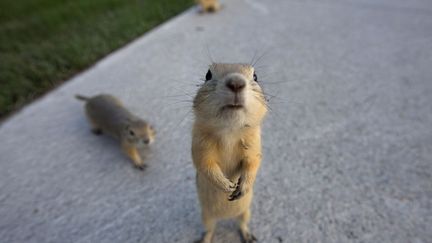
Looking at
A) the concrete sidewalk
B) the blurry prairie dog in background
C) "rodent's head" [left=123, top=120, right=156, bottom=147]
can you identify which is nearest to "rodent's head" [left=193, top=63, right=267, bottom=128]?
the concrete sidewalk

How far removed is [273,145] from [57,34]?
335 centimetres

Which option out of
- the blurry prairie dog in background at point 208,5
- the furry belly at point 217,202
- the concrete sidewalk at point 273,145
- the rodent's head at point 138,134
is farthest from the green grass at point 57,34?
the furry belly at point 217,202

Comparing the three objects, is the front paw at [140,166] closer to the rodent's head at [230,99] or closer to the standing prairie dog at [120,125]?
the standing prairie dog at [120,125]

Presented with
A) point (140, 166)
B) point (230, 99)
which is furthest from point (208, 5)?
point (230, 99)

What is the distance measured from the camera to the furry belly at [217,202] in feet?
5.12

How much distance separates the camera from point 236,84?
114cm

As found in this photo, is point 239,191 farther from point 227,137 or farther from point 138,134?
point 138,134

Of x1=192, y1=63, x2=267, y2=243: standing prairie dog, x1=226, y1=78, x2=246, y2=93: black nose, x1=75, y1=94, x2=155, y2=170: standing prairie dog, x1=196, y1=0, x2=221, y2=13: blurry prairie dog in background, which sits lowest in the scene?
x1=75, y1=94, x2=155, y2=170: standing prairie dog

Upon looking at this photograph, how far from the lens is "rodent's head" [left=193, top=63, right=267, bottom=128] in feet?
3.82

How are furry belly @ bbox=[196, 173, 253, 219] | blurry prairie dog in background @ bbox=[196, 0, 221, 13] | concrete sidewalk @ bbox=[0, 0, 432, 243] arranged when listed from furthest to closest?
1. blurry prairie dog in background @ bbox=[196, 0, 221, 13]
2. concrete sidewalk @ bbox=[0, 0, 432, 243]
3. furry belly @ bbox=[196, 173, 253, 219]

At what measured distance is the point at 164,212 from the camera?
198 cm

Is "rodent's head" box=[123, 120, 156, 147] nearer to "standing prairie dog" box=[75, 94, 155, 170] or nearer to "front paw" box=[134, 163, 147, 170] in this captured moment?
"standing prairie dog" box=[75, 94, 155, 170]

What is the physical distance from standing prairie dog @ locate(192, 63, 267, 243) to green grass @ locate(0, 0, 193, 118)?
2280 millimetres

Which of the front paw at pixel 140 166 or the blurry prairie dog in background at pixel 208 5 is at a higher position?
the blurry prairie dog in background at pixel 208 5
